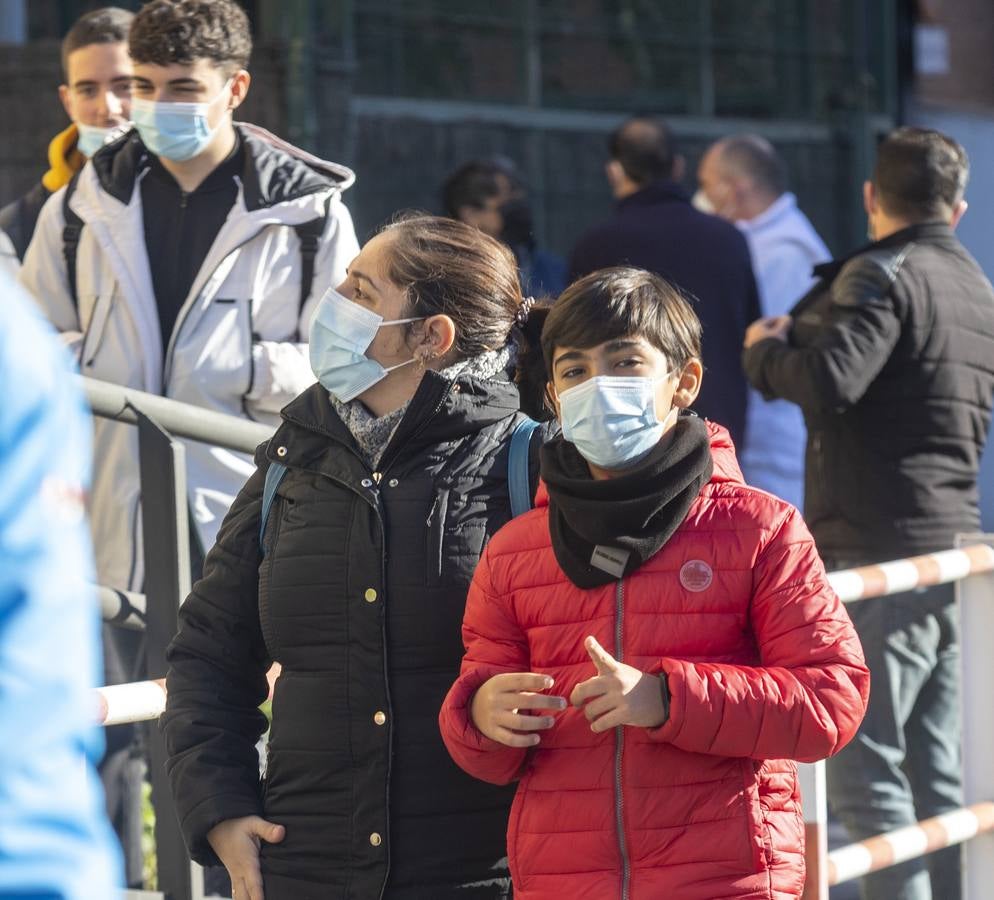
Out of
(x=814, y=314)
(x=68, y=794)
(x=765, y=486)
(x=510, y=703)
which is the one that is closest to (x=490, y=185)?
(x=765, y=486)

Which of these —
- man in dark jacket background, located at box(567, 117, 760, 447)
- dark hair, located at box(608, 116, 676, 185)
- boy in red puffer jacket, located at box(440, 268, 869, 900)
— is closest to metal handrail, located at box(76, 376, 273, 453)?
boy in red puffer jacket, located at box(440, 268, 869, 900)

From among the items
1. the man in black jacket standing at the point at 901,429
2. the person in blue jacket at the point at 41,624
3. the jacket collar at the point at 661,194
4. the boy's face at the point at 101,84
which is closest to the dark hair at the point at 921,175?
the man in black jacket standing at the point at 901,429

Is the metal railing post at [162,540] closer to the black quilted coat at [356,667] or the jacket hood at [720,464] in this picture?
the black quilted coat at [356,667]

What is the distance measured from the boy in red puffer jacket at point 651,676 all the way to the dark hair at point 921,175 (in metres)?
2.39

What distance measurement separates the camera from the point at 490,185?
21.2ft

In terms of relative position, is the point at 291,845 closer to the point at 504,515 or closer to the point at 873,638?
the point at 504,515

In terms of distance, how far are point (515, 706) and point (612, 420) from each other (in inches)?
17.6

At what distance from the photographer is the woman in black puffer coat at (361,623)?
2.73 metres

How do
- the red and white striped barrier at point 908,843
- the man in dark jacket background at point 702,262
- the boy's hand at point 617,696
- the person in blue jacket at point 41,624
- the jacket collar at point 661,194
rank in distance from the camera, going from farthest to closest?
the jacket collar at point 661,194, the man in dark jacket background at point 702,262, the red and white striped barrier at point 908,843, the boy's hand at point 617,696, the person in blue jacket at point 41,624

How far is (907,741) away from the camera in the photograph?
15.0ft

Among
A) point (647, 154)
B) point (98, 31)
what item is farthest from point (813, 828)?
point (647, 154)

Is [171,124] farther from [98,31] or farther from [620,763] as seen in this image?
[620,763]

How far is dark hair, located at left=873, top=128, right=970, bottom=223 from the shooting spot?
16.0 feet

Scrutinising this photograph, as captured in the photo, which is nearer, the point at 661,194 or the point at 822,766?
the point at 822,766
